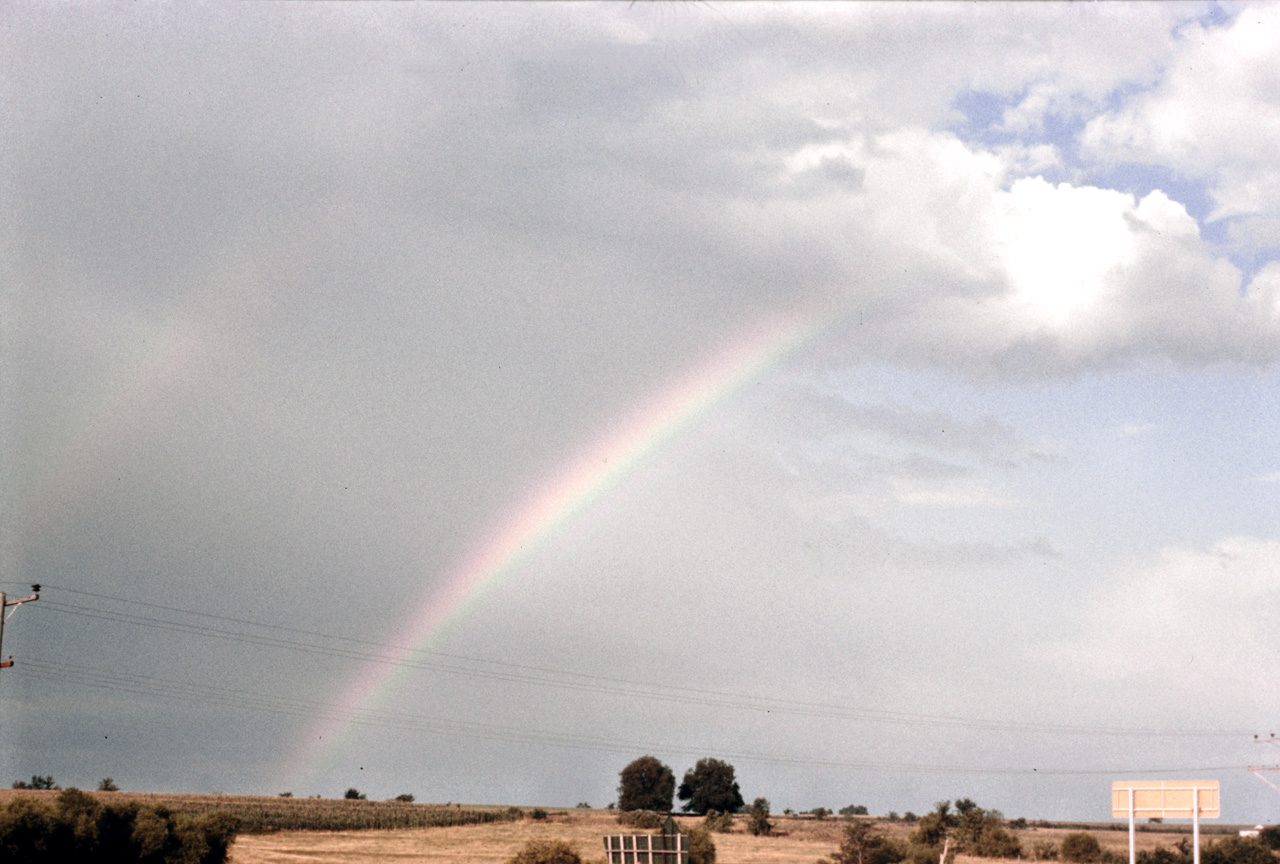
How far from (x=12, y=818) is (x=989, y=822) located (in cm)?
9256

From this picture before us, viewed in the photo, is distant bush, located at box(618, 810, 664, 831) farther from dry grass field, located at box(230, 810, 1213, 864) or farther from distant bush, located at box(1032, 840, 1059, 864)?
distant bush, located at box(1032, 840, 1059, 864)

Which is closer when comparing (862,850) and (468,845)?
(862,850)

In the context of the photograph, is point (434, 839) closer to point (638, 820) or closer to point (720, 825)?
point (638, 820)

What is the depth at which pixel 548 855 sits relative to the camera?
267 ft

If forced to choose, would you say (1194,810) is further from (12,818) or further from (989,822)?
(989,822)

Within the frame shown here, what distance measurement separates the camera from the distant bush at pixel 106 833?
69750mm

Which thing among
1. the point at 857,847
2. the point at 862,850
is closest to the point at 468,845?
the point at 857,847

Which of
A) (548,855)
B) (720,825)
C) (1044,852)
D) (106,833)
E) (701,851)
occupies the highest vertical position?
(106,833)

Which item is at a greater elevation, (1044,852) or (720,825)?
(1044,852)

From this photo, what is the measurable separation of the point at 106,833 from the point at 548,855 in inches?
1083

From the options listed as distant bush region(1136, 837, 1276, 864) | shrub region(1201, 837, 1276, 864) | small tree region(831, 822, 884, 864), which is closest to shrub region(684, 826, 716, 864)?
small tree region(831, 822, 884, 864)

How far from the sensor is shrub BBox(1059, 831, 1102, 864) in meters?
120

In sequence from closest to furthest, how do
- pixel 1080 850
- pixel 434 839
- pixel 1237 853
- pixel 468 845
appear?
pixel 1237 853, pixel 468 845, pixel 434 839, pixel 1080 850

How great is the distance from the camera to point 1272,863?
108m
